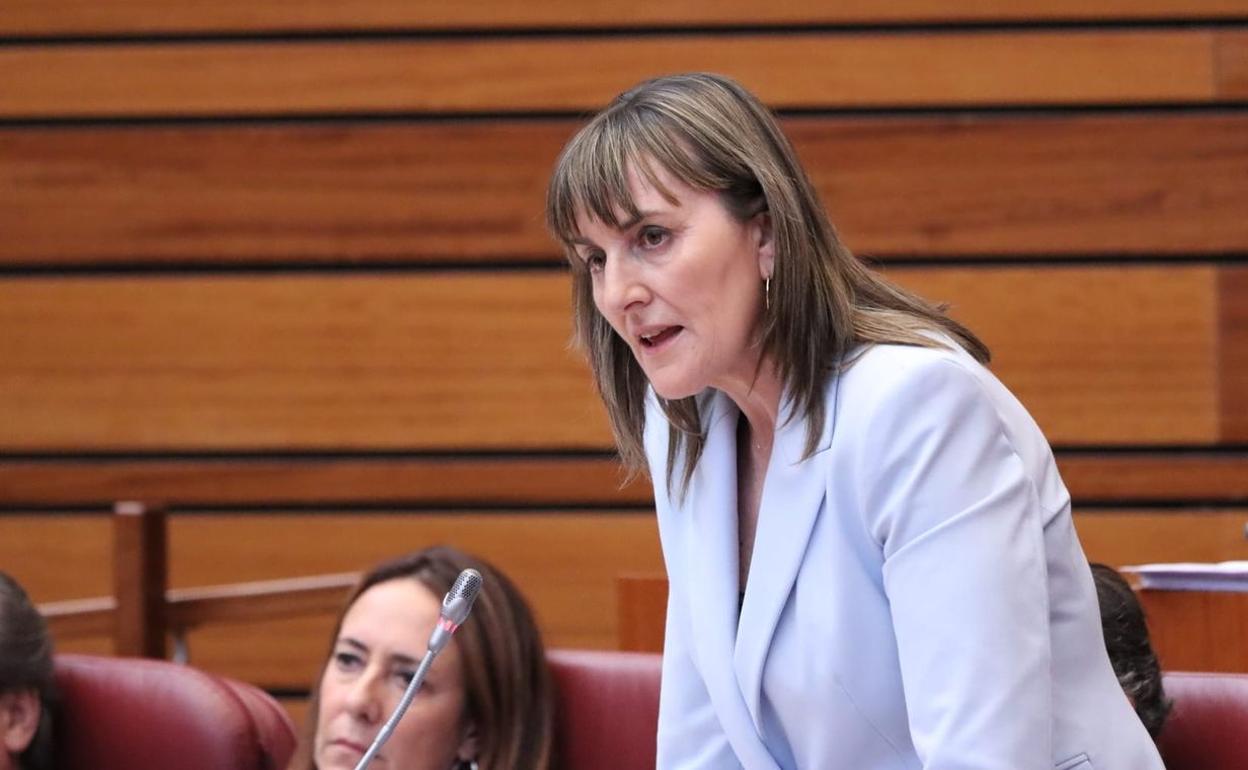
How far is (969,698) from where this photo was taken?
45.8 inches

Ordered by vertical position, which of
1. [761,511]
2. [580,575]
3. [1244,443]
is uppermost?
[761,511]

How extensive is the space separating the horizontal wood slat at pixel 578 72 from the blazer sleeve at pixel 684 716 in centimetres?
244

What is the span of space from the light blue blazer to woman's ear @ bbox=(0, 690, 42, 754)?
1.25 m

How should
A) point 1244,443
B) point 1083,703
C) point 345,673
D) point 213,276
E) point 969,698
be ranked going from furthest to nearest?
point 213,276
point 1244,443
point 345,673
point 1083,703
point 969,698

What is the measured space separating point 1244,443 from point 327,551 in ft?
7.05

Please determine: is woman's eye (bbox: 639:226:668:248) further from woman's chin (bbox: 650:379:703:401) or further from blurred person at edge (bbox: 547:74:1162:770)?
woman's chin (bbox: 650:379:703:401)

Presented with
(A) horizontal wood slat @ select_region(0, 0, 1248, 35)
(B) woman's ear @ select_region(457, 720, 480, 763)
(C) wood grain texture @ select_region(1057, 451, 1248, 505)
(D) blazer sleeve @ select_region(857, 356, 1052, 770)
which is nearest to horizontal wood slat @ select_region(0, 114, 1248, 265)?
(A) horizontal wood slat @ select_region(0, 0, 1248, 35)

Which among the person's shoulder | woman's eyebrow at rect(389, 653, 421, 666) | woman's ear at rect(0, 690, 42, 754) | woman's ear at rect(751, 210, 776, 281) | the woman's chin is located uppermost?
woman's ear at rect(751, 210, 776, 281)

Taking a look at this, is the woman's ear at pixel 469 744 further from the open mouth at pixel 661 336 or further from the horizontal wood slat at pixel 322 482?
the horizontal wood slat at pixel 322 482

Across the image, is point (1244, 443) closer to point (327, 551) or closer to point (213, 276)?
point (327, 551)

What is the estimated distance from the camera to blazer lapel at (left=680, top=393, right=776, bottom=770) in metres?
1.37

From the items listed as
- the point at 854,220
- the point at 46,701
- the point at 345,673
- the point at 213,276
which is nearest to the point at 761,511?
the point at 345,673

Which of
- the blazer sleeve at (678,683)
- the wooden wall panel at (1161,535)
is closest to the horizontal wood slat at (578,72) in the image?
the wooden wall panel at (1161,535)

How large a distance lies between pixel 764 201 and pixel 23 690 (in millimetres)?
1484
